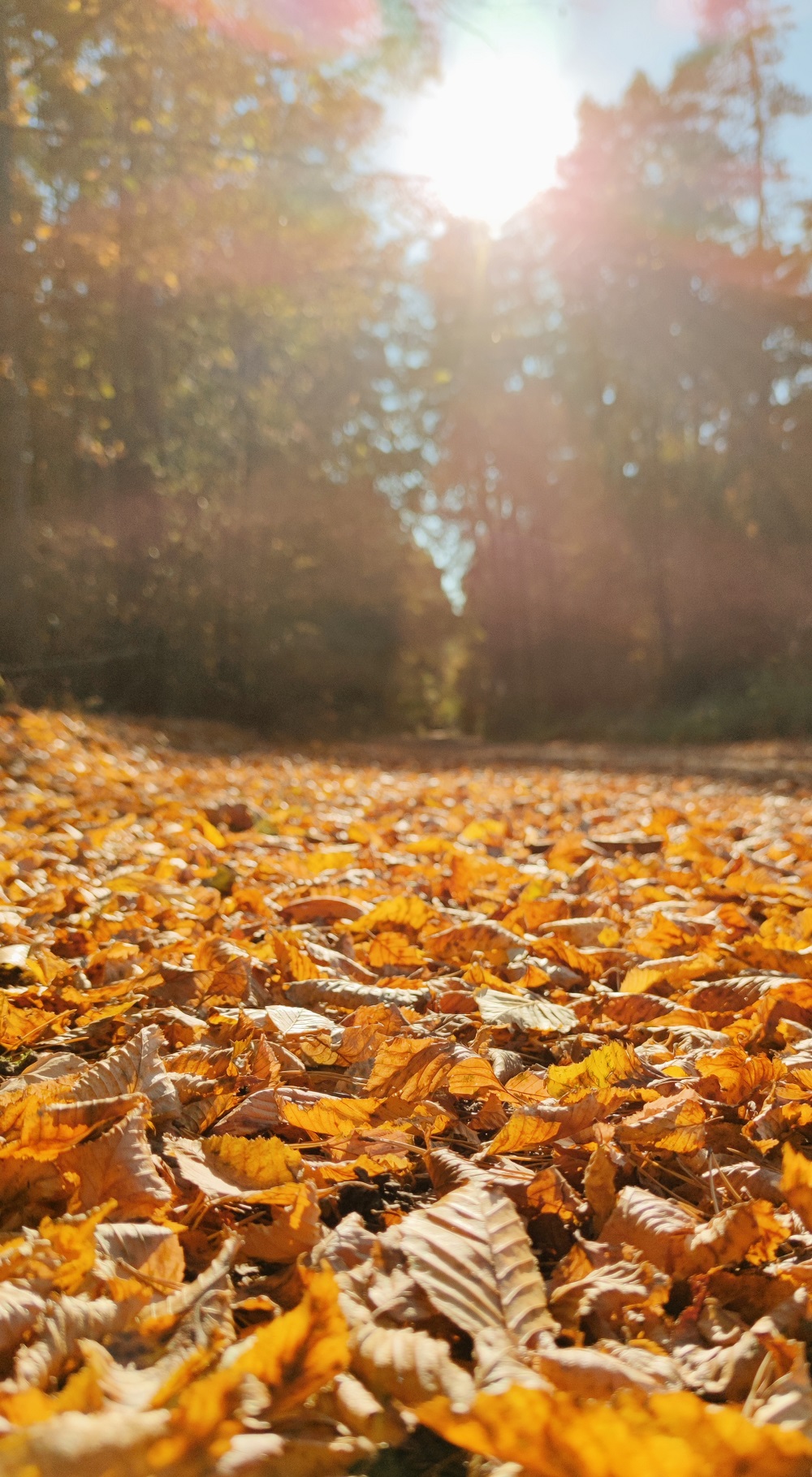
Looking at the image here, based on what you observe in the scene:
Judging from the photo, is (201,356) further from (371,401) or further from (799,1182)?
(799,1182)

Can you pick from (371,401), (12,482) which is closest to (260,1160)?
(12,482)

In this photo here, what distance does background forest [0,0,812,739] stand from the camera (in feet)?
28.1

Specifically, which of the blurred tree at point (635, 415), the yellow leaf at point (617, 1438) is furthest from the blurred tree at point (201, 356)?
the yellow leaf at point (617, 1438)

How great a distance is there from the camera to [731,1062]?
123cm

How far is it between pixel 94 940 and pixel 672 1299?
1337 mm

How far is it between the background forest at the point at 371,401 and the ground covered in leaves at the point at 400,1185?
5055 millimetres

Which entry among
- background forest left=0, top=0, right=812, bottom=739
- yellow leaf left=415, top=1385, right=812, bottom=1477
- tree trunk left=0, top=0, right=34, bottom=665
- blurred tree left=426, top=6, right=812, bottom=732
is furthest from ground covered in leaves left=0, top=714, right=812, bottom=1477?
blurred tree left=426, top=6, right=812, bottom=732

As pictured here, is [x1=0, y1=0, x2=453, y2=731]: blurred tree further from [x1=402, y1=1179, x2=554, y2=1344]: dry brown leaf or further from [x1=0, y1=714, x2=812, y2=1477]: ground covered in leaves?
[x1=402, y1=1179, x2=554, y2=1344]: dry brown leaf

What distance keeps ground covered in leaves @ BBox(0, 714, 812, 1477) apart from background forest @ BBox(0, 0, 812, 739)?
5.05m

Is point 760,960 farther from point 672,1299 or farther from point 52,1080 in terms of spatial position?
point 52,1080

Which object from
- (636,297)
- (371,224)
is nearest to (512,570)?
(636,297)

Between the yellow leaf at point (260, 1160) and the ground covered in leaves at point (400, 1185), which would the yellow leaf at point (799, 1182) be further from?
the yellow leaf at point (260, 1160)

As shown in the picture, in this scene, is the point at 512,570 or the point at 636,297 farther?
the point at 512,570

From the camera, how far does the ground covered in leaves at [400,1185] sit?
629mm
